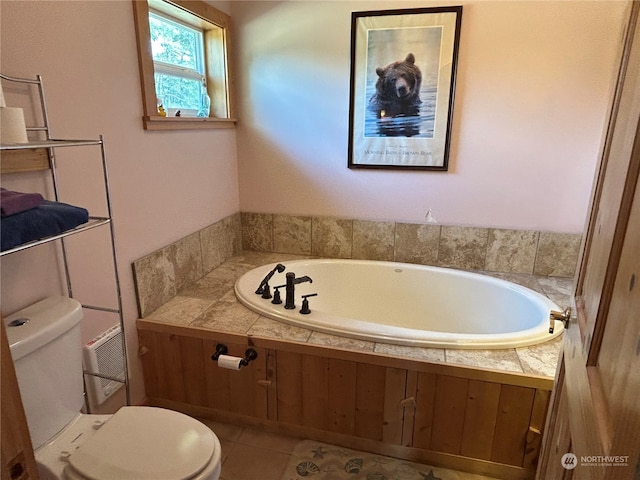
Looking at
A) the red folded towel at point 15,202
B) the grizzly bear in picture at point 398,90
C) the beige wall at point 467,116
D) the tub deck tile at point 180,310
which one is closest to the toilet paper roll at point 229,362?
the tub deck tile at point 180,310

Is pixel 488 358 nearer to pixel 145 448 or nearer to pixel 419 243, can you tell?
pixel 419 243

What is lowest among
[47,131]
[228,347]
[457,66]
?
[228,347]

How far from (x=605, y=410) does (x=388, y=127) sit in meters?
→ 2.16

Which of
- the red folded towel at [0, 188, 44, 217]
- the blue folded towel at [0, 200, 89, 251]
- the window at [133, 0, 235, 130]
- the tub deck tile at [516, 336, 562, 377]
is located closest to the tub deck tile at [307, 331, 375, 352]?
the tub deck tile at [516, 336, 562, 377]

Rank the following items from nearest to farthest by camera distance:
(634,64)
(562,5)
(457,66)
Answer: (634,64) < (562,5) < (457,66)

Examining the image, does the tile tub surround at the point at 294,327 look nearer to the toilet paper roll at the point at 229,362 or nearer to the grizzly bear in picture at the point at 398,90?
the toilet paper roll at the point at 229,362

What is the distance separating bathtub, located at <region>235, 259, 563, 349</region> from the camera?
2.22m

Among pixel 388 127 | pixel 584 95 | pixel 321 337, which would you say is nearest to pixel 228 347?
pixel 321 337

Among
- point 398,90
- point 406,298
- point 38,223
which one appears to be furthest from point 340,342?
point 398,90

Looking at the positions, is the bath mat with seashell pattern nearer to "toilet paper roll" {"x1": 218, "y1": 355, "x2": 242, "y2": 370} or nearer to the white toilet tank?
"toilet paper roll" {"x1": 218, "y1": 355, "x2": 242, "y2": 370}

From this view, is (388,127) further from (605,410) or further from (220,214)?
(605,410)

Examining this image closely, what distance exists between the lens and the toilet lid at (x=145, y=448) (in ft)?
3.97

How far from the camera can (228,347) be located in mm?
1934

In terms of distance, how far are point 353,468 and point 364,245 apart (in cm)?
141
